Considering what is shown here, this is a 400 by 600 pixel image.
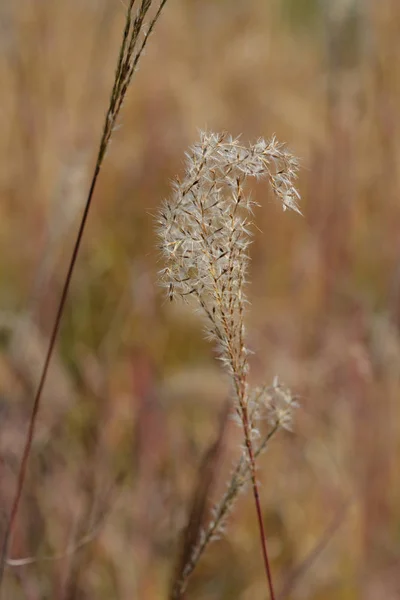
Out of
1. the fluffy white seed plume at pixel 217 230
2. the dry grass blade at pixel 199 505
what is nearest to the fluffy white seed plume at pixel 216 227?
the fluffy white seed plume at pixel 217 230

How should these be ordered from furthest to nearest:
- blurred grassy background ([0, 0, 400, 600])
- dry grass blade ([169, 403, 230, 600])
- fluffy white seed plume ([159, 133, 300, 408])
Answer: blurred grassy background ([0, 0, 400, 600]) < dry grass blade ([169, 403, 230, 600]) < fluffy white seed plume ([159, 133, 300, 408])

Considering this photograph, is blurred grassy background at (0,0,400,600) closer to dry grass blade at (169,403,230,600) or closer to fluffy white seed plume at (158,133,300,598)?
dry grass blade at (169,403,230,600)

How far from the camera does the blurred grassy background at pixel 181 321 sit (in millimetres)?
1044

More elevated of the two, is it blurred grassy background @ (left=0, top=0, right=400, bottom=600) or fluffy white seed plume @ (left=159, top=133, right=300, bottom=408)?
blurred grassy background @ (left=0, top=0, right=400, bottom=600)

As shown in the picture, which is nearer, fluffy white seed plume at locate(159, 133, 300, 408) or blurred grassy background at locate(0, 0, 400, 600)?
fluffy white seed plume at locate(159, 133, 300, 408)

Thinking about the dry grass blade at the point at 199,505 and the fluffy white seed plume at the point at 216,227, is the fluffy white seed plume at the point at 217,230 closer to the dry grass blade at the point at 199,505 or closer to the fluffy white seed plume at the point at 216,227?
the fluffy white seed plume at the point at 216,227

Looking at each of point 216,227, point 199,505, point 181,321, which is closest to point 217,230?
point 216,227

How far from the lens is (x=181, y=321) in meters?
1.44

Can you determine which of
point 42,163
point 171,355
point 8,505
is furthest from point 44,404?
point 42,163

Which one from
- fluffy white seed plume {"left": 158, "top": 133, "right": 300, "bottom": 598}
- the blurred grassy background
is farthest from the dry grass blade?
fluffy white seed plume {"left": 158, "top": 133, "right": 300, "bottom": 598}

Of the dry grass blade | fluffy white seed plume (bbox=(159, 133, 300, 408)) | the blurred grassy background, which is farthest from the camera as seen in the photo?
the blurred grassy background

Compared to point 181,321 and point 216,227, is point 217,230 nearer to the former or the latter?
point 216,227

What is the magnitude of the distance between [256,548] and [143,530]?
0.53 ft

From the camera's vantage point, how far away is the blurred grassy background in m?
1.04
